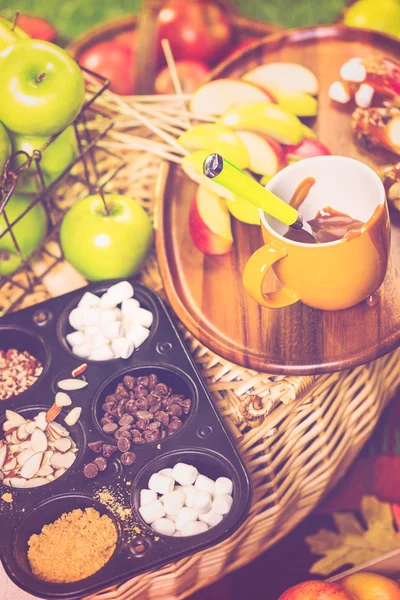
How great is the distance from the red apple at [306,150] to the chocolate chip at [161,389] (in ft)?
1.68

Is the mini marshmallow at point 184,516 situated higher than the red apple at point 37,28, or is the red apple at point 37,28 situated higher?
the red apple at point 37,28

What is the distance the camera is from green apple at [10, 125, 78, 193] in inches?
48.8

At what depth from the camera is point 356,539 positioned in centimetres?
130

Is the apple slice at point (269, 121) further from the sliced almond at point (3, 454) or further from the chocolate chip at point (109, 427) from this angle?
the sliced almond at point (3, 454)

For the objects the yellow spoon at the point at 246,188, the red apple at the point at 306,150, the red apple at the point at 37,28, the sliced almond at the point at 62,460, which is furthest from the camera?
the red apple at the point at 37,28

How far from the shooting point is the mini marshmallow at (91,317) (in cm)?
122

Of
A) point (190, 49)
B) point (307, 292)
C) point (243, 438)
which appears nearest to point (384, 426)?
point (243, 438)

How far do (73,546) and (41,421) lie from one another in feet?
0.72

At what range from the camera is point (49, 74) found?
1.14 meters

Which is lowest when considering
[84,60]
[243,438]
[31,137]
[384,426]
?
[384,426]

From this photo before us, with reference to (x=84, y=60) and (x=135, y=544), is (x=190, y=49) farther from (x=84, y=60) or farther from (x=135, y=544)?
(x=135, y=544)

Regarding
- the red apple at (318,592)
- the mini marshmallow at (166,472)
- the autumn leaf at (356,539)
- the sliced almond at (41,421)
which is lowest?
the autumn leaf at (356,539)

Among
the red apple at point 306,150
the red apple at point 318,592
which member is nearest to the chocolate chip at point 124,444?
the red apple at point 318,592

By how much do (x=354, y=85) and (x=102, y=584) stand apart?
1.08 metres
